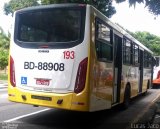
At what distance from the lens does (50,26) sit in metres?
9.56

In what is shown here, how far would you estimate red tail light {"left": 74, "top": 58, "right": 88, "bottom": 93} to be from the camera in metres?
8.92

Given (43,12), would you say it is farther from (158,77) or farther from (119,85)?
(158,77)

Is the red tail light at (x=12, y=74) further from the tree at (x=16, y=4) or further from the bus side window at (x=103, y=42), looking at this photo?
the tree at (x=16, y=4)

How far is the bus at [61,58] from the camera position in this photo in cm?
898

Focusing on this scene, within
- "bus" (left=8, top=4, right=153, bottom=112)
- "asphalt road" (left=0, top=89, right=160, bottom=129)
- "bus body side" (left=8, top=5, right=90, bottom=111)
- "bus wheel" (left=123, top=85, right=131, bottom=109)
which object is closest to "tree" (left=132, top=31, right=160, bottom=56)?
"bus wheel" (left=123, top=85, right=131, bottom=109)

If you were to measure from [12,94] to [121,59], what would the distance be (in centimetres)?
425

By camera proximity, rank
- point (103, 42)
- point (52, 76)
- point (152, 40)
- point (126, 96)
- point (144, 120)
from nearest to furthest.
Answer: point (52, 76) → point (103, 42) → point (144, 120) → point (126, 96) → point (152, 40)

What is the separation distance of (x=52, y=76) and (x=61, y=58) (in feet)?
1.69

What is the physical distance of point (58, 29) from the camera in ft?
30.9

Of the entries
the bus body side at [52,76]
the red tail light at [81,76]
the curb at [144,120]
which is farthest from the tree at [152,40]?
the red tail light at [81,76]

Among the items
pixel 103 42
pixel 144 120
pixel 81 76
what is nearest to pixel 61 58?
pixel 81 76

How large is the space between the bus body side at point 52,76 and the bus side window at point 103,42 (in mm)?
646

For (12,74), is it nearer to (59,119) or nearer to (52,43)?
(52,43)

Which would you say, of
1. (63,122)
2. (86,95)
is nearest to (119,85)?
(63,122)
